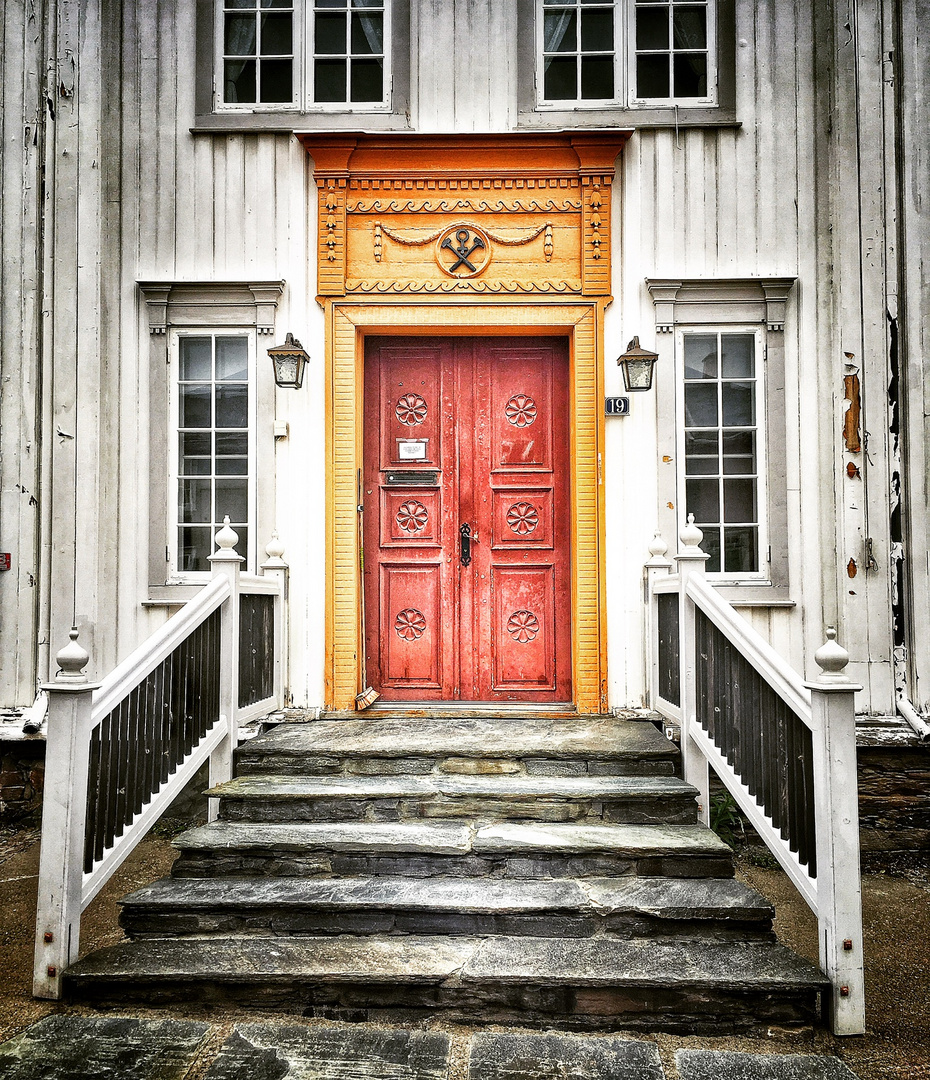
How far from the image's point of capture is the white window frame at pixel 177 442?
5.46 meters

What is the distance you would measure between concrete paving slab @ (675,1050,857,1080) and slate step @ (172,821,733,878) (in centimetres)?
86

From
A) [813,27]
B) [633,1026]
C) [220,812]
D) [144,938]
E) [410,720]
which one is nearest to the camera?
[633,1026]

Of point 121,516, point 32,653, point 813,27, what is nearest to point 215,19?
point 121,516

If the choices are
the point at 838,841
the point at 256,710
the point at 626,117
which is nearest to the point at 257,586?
the point at 256,710

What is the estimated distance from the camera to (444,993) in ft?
9.58

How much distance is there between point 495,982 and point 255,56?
5.99 metres

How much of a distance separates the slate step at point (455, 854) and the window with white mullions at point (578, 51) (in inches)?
193

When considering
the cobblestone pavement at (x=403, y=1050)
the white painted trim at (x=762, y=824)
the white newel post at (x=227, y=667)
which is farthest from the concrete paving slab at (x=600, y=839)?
the white newel post at (x=227, y=667)

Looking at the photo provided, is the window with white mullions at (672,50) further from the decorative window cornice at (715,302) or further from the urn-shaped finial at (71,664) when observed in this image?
the urn-shaped finial at (71,664)

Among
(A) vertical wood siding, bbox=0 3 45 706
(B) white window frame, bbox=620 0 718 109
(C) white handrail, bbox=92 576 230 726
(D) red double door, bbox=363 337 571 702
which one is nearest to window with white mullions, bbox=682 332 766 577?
(D) red double door, bbox=363 337 571 702

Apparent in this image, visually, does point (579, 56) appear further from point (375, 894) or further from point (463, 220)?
point (375, 894)

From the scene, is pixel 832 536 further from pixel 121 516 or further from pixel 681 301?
pixel 121 516

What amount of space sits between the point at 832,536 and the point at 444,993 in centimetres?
389

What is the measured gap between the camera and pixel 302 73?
5.56 metres
